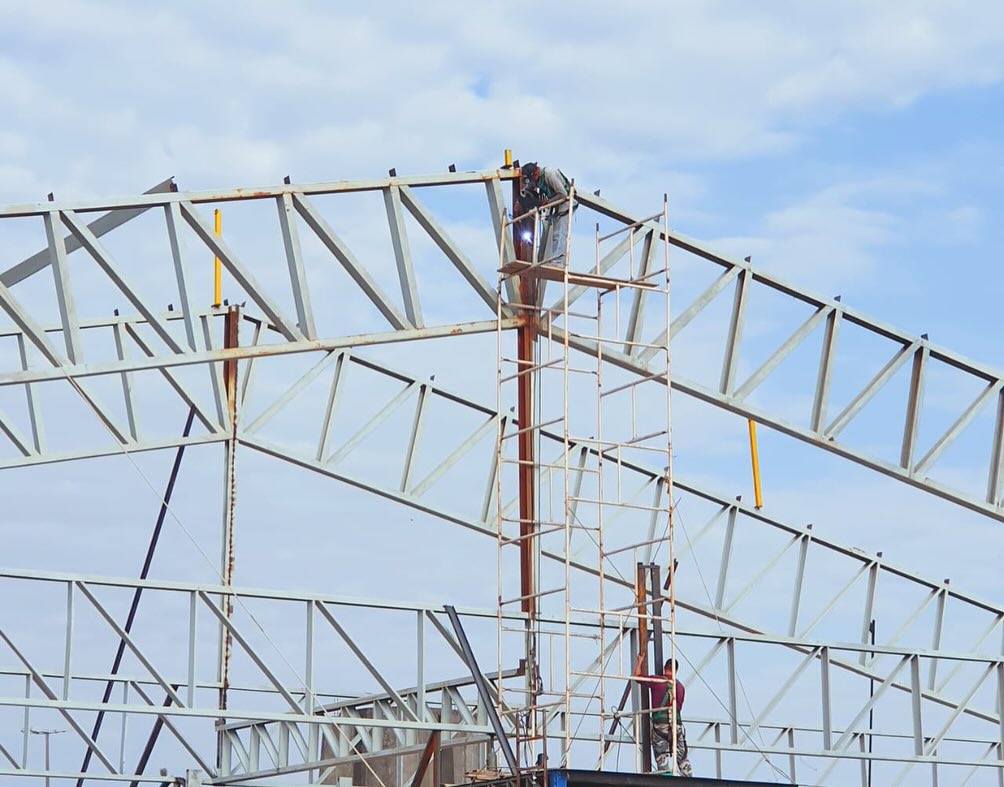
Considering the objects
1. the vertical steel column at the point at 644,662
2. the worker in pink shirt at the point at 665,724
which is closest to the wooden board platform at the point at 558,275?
the vertical steel column at the point at 644,662

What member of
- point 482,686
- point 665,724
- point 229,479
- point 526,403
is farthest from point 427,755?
point 229,479

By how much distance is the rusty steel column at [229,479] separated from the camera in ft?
87.1

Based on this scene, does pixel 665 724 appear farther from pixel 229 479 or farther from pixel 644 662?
pixel 229 479

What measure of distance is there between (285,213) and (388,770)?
1093cm

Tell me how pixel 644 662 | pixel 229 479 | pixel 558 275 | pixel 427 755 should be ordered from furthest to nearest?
pixel 229 479, pixel 558 275, pixel 644 662, pixel 427 755

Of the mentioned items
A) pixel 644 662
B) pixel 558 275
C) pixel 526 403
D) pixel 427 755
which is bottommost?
pixel 427 755

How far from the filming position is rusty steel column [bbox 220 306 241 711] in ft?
87.1

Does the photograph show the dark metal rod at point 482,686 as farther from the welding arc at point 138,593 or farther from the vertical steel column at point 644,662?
the welding arc at point 138,593

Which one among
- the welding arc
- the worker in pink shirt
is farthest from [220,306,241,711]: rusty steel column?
the worker in pink shirt

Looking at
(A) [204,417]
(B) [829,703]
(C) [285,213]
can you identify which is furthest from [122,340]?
(B) [829,703]

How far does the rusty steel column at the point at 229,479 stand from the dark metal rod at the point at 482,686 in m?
6.75

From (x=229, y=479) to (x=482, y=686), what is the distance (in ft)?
28.2

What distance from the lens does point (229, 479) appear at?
26.9 meters

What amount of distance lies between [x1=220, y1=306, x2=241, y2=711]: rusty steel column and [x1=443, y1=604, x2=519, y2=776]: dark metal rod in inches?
266
